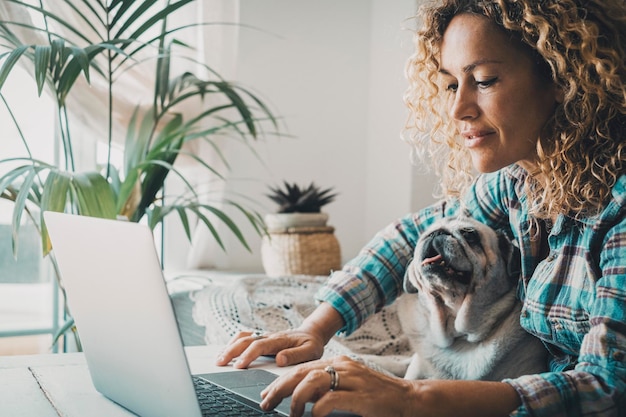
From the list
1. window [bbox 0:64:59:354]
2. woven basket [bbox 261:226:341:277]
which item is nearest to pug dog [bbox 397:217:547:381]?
woven basket [bbox 261:226:341:277]

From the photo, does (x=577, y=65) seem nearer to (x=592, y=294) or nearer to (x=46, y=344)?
(x=592, y=294)

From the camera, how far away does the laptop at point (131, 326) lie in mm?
743

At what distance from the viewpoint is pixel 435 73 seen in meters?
1.32

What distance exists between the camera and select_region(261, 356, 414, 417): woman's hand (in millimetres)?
797

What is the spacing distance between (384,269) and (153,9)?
73.6 inches

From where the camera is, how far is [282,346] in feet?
3.86

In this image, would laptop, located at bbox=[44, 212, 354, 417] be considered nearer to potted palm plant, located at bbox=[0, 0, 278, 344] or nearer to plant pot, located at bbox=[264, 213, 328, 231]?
potted palm plant, located at bbox=[0, 0, 278, 344]

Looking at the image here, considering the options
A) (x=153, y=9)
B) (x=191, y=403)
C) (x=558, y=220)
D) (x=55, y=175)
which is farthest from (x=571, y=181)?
(x=153, y=9)

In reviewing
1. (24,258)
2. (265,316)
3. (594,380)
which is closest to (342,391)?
(594,380)

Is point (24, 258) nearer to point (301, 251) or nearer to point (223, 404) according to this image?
point (301, 251)

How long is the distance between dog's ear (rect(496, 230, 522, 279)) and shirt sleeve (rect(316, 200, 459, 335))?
177 millimetres

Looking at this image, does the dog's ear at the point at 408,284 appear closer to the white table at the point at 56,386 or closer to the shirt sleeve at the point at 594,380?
the white table at the point at 56,386

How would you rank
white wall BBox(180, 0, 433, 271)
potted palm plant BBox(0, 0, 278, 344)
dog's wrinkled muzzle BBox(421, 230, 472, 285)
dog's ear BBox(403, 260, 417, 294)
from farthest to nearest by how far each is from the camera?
white wall BBox(180, 0, 433, 271) → potted palm plant BBox(0, 0, 278, 344) → dog's ear BBox(403, 260, 417, 294) → dog's wrinkled muzzle BBox(421, 230, 472, 285)

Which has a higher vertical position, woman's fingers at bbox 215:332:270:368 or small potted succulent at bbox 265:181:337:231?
small potted succulent at bbox 265:181:337:231
